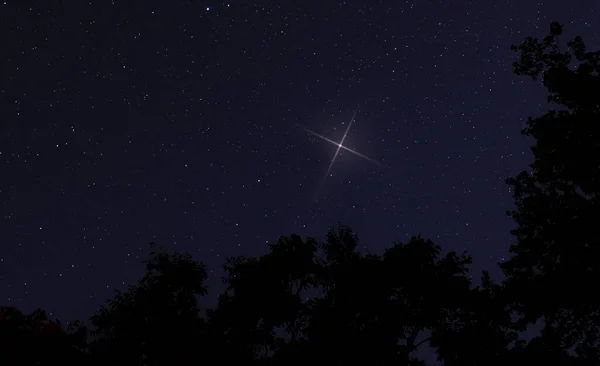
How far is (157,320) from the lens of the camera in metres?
22.0

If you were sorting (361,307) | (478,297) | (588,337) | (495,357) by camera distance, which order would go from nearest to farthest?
(588,337) < (495,357) < (478,297) < (361,307)

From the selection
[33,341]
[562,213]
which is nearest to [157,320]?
[33,341]

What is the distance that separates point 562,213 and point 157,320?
55.4ft

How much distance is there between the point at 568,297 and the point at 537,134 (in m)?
5.02

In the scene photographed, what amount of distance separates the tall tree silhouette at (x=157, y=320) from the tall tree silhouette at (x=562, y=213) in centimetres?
1377

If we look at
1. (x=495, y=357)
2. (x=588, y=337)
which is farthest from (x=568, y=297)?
(x=495, y=357)

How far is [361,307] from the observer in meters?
21.2

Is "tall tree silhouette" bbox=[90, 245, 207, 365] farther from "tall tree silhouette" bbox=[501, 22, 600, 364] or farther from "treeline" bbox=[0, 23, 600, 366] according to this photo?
"tall tree silhouette" bbox=[501, 22, 600, 364]

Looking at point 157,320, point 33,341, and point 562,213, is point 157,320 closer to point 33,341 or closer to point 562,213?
point 33,341

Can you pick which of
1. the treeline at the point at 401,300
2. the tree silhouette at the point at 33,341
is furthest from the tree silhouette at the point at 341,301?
the tree silhouette at the point at 33,341

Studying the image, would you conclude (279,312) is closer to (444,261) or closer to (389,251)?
(389,251)

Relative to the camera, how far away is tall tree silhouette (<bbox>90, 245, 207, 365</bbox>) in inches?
840

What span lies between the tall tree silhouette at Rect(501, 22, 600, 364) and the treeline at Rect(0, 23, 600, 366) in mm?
37

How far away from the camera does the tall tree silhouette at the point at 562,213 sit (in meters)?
14.2
